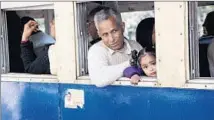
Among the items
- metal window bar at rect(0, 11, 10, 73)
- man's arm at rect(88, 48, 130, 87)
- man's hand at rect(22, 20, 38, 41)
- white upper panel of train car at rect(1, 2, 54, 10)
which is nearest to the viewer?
man's arm at rect(88, 48, 130, 87)

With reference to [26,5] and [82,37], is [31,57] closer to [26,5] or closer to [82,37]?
[26,5]

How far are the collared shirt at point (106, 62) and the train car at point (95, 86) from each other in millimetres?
67

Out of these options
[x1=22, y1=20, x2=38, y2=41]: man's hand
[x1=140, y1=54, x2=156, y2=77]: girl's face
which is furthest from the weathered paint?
[x1=22, y1=20, x2=38, y2=41]: man's hand

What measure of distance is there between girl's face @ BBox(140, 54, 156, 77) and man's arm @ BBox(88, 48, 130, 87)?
14cm

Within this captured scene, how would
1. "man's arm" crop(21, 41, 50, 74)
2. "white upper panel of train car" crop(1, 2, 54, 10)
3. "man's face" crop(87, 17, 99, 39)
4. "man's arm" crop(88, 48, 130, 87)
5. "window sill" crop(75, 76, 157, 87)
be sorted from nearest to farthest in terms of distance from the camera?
"window sill" crop(75, 76, 157, 87)
"man's arm" crop(88, 48, 130, 87)
"man's face" crop(87, 17, 99, 39)
"white upper panel of train car" crop(1, 2, 54, 10)
"man's arm" crop(21, 41, 50, 74)

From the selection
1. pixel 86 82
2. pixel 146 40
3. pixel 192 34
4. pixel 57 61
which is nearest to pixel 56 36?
pixel 57 61

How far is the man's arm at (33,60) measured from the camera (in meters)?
4.72

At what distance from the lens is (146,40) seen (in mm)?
4836

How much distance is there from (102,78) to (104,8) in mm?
523

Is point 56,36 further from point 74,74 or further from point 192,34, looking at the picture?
point 192,34

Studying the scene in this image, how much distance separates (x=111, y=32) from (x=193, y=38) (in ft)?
2.20

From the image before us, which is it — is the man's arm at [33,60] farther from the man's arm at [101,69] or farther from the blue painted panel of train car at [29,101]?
the man's arm at [101,69]

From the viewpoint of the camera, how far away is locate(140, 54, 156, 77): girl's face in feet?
12.8

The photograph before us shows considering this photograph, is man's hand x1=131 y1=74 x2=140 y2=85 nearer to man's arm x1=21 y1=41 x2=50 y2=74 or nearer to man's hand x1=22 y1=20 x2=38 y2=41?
man's arm x1=21 y1=41 x2=50 y2=74
